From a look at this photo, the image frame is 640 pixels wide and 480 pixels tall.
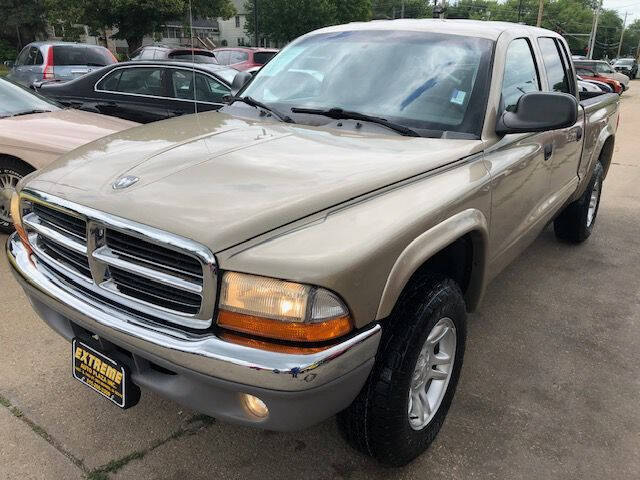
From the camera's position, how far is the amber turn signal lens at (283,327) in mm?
1688

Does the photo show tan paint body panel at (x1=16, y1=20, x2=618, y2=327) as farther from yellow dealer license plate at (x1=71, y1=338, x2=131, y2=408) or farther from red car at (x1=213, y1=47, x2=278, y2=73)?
red car at (x1=213, y1=47, x2=278, y2=73)

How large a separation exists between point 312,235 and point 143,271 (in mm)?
577

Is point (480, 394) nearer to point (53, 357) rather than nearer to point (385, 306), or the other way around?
point (385, 306)

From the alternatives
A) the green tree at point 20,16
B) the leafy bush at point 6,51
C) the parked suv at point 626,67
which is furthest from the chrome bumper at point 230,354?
the parked suv at point 626,67

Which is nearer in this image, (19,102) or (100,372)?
(100,372)

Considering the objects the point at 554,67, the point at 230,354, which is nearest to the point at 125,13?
the point at 554,67

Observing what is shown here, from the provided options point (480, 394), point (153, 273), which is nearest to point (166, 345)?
point (153, 273)

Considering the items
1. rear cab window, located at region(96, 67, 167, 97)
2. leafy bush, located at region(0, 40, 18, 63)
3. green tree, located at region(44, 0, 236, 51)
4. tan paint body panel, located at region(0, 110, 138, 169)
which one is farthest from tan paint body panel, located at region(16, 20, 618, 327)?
leafy bush, located at region(0, 40, 18, 63)

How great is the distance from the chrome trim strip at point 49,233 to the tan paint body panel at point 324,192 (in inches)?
6.2

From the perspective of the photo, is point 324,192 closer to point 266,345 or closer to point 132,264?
point 266,345

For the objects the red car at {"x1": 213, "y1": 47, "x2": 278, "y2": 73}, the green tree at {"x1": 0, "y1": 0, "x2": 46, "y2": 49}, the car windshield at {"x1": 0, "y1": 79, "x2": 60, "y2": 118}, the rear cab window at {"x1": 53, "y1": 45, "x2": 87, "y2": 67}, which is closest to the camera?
the car windshield at {"x1": 0, "y1": 79, "x2": 60, "y2": 118}

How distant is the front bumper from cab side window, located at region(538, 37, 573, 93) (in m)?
2.63

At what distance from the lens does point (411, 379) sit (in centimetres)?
209

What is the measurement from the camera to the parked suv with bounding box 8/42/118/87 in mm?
11062
